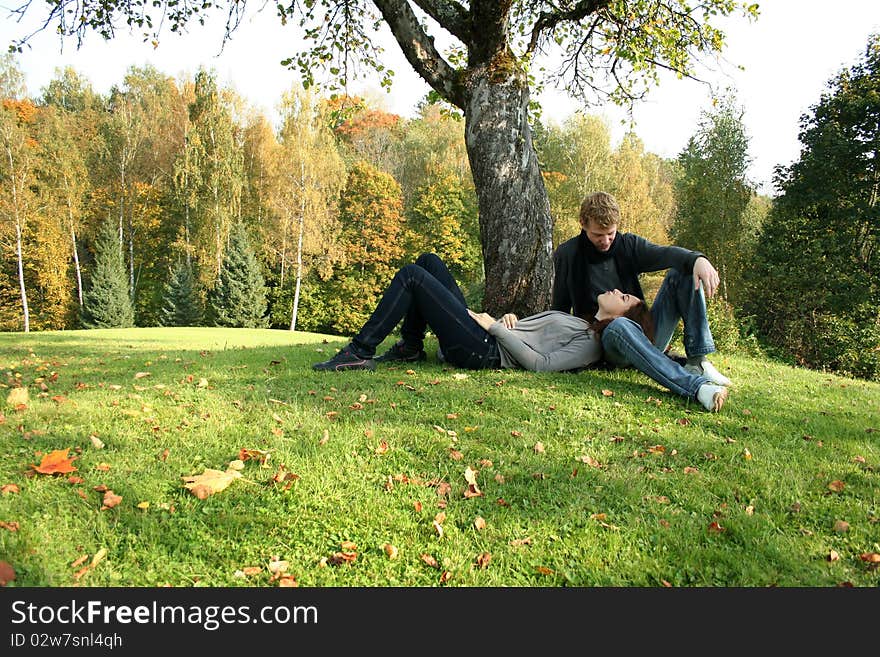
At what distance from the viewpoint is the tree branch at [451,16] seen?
7129mm

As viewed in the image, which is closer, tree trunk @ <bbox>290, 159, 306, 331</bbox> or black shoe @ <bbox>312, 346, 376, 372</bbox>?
black shoe @ <bbox>312, 346, 376, 372</bbox>

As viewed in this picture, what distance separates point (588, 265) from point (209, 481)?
375cm

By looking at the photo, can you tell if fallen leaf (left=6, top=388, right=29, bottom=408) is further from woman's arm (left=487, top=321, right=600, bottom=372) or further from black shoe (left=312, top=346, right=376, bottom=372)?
woman's arm (left=487, top=321, right=600, bottom=372)

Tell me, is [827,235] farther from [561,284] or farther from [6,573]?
[6,573]

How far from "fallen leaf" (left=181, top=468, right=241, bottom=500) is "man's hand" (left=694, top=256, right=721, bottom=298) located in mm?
3518

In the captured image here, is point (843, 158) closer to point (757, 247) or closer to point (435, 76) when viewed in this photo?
point (757, 247)

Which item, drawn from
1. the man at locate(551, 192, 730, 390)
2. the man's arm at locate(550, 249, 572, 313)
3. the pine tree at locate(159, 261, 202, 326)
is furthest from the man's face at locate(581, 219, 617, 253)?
the pine tree at locate(159, 261, 202, 326)

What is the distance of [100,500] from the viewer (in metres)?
2.42

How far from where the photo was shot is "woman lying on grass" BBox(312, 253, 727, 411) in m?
4.73

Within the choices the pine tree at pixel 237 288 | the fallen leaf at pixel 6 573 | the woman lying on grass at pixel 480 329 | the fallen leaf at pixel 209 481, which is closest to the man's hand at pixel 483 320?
the woman lying on grass at pixel 480 329

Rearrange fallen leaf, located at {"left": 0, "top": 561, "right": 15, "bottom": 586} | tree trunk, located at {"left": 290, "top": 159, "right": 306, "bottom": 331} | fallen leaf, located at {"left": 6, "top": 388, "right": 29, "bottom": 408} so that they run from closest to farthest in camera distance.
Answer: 1. fallen leaf, located at {"left": 0, "top": 561, "right": 15, "bottom": 586}
2. fallen leaf, located at {"left": 6, "top": 388, "right": 29, "bottom": 408}
3. tree trunk, located at {"left": 290, "top": 159, "right": 306, "bottom": 331}

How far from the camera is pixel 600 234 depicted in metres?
4.86

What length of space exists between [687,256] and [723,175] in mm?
25424

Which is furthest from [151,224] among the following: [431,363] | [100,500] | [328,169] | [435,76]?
[100,500]
